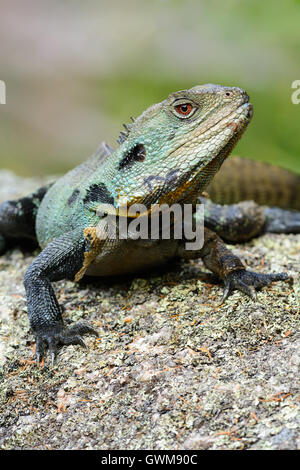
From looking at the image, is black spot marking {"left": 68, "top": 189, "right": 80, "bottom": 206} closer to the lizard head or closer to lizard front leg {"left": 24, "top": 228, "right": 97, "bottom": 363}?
lizard front leg {"left": 24, "top": 228, "right": 97, "bottom": 363}

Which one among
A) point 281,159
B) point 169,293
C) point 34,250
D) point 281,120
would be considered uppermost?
point 281,120

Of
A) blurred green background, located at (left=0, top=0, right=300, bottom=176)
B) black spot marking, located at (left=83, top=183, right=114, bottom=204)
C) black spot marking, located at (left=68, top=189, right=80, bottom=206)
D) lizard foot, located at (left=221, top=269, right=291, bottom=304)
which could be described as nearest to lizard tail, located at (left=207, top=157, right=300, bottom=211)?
blurred green background, located at (left=0, top=0, right=300, bottom=176)

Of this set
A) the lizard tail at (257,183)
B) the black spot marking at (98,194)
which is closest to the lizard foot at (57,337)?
the black spot marking at (98,194)

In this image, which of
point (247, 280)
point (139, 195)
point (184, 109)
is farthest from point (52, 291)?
point (184, 109)

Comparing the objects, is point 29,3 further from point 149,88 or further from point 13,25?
point 149,88

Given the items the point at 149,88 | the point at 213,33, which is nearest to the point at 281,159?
the point at 213,33
